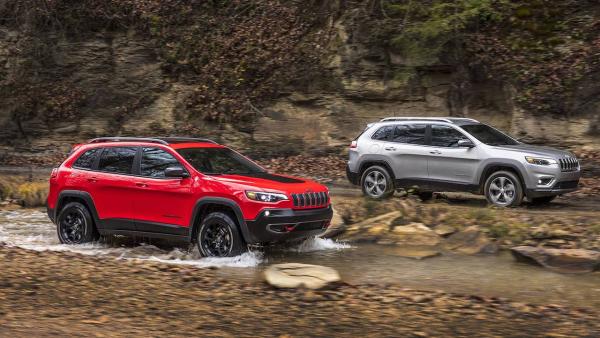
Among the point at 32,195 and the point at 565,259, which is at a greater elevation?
the point at 32,195

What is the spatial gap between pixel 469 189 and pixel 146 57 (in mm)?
15017

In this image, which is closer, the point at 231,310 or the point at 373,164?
the point at 231,310

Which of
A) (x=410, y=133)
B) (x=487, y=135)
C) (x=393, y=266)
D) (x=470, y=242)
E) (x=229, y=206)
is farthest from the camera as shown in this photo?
(x=410, y=133)

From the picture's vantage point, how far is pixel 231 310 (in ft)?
22.4

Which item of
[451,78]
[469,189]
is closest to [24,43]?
[451,78]

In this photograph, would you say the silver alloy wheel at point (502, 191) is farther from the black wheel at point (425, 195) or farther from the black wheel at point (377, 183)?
the black wheel at point (377, 183)

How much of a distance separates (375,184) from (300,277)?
293 inches

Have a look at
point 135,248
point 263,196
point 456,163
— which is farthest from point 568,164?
point 135,248

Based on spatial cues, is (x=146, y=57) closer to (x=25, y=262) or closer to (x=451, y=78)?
(x=451, y=78)

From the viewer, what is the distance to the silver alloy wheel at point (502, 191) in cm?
1359

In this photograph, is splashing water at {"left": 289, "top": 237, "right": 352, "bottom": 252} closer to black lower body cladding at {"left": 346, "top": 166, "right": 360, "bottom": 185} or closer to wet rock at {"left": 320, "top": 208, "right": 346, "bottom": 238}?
wet rock at {"left": 320, "top": 208, "right": 346, "bottom": 238}

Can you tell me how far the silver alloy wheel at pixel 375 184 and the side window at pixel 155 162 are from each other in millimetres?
6233

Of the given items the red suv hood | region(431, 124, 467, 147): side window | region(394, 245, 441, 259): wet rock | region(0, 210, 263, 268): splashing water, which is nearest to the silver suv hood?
region(431, 124, 467, 147): side window

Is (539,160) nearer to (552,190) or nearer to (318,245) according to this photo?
(552,190)
